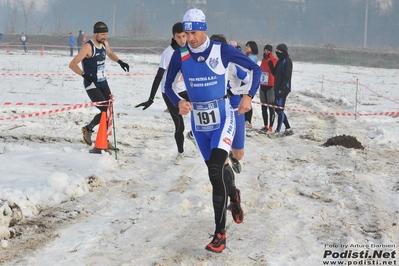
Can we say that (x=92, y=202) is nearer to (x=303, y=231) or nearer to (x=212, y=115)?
(x=212, y=115)

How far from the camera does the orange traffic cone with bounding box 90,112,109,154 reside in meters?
8.70

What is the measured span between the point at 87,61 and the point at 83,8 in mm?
107371

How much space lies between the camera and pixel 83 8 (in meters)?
111

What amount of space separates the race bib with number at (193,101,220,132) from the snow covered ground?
107 centimetres

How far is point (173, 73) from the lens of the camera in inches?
221

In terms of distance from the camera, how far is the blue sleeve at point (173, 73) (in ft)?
18.0

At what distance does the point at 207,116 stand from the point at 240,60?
0.69 metres

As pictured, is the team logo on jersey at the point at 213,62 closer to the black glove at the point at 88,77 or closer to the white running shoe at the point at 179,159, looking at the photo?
the white running shoe at the point at 179,159

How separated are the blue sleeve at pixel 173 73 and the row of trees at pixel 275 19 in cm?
7301

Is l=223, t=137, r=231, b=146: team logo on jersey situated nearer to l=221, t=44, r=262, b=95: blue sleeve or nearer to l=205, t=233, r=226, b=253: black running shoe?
l=221, t=44, r=262, b=95: blue sleeve

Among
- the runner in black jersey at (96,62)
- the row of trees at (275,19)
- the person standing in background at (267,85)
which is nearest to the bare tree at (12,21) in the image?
the row of trees at (275,19)

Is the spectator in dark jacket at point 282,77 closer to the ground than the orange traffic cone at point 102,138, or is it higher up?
higher up

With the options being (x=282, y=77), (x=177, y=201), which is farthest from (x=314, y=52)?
(x=177, y=201)

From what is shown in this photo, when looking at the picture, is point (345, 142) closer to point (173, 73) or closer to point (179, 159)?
point (179, 159)
